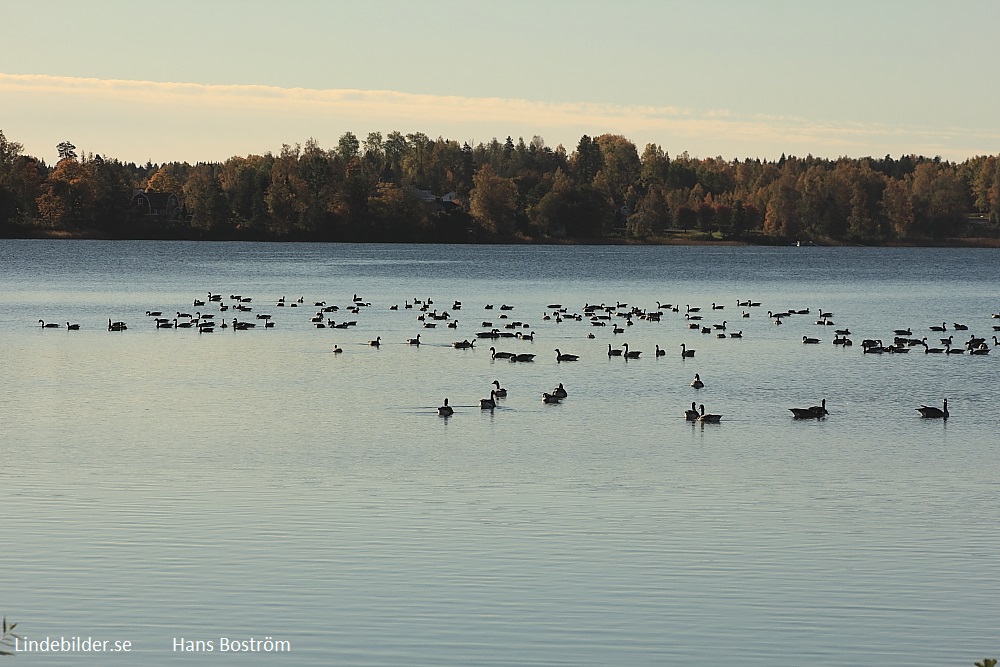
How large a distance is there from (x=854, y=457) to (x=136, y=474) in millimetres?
15934

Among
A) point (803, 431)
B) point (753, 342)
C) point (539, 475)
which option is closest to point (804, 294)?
point (753, 342)

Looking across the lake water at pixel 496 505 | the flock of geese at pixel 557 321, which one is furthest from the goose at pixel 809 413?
the lake water at pixel 496 505

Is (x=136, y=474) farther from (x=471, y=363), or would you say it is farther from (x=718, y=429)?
(x=471, y=363)

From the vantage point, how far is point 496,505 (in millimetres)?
26109

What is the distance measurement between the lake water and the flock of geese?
24.5 inches

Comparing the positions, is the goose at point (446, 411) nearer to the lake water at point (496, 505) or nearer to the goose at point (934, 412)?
the lake water at point (496, 505)

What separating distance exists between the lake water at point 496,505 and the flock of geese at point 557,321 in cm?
62

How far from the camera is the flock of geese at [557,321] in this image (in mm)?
42131

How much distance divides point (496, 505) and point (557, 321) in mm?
50629

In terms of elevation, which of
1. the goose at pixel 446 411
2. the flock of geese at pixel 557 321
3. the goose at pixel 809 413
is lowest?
the flock of geese at pixel 557 321

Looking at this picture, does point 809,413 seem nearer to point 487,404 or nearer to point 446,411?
point 487,404

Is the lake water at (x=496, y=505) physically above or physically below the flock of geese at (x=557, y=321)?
above

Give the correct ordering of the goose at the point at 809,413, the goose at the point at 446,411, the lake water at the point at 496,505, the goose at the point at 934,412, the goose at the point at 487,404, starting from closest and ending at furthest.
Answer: the lake water at the point at 496,505 < the goose at the point at 446,411 < the goose at the point at 809,413 < the goose at the point at 934,412 < the goose at the point at 487,404

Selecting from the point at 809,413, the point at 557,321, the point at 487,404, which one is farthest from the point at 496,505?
the point at 557,321
